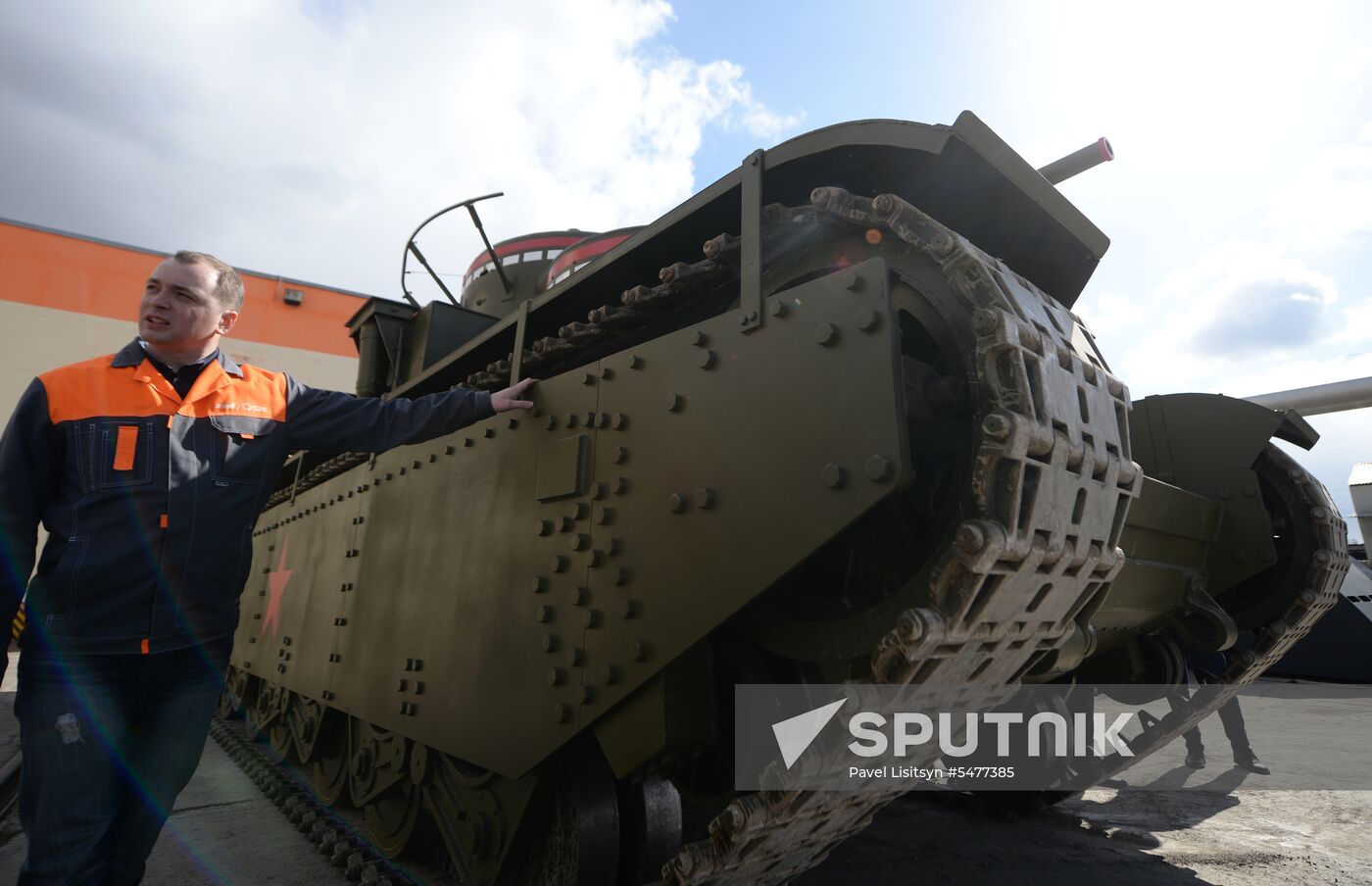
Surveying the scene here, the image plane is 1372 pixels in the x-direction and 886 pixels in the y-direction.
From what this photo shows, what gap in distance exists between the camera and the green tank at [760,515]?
75.8 inches

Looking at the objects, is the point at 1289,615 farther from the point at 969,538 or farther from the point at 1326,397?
the point at 1326,397

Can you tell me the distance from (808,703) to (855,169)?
1.57 m

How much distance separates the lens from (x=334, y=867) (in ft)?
12.8

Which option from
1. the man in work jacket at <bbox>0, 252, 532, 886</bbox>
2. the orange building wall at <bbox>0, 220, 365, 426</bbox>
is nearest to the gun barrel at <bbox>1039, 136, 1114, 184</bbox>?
the man in work jacket at <bbox>0, 252, 532, 886</bbox>

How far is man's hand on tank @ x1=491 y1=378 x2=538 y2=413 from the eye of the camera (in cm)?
304

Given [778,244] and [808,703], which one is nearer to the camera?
[808,703]

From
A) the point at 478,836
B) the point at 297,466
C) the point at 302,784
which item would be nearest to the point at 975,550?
the point at 478,836

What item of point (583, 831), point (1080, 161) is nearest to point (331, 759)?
point (583, 831)

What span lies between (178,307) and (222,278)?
167 millimetres

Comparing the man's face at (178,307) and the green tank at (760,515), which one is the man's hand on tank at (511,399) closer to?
the green tank at (760,515)

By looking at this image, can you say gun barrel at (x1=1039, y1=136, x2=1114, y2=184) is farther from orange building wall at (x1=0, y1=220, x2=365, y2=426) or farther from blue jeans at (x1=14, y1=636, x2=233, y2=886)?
orange building wall at (x1=0, y1=220, x2=365, y2=426)

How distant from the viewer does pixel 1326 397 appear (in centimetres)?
1405

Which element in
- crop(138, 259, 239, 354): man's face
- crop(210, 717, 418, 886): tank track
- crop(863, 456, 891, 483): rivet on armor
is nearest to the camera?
crop(863, 456, 891, 483): rivet on armor

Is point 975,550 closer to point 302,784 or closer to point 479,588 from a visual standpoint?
point 479,588
